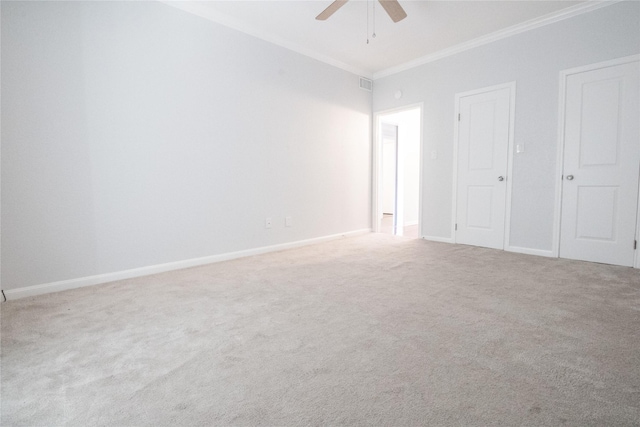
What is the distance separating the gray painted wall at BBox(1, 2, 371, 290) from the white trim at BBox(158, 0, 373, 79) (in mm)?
67

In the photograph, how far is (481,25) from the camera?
3.45 m

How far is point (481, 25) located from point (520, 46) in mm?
512

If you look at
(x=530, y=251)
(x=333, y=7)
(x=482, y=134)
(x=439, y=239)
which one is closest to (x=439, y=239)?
(x=439, y=239)

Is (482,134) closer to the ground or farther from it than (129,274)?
farther from it

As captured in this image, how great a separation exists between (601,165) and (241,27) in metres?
3.97

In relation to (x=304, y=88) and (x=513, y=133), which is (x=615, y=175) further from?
(x=304, y=88)

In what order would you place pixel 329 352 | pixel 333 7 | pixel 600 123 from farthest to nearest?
pixel 600 123 < pixel 333 7 < pixel 329 352

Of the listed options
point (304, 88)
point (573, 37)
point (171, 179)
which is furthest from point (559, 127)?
point (171, 179)

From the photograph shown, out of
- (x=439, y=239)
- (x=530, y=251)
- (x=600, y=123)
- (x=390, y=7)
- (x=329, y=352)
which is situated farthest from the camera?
(x=439, y=239)

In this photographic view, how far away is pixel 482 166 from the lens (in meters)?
3.88

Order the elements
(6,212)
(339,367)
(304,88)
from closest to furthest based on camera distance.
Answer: (339,367) → (6,212) → (304,88)

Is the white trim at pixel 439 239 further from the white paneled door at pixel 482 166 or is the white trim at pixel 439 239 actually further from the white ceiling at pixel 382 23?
the white ceiling at pixel 382 23

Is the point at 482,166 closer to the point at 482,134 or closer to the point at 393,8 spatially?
the point at 482,134

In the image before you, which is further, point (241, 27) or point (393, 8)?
point (241, 27)
